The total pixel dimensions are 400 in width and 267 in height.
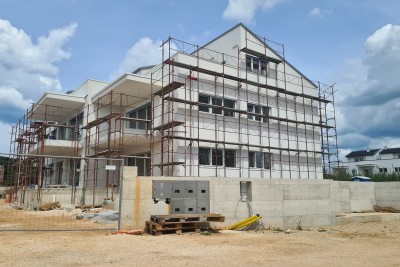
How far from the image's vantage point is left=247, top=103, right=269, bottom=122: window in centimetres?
2303

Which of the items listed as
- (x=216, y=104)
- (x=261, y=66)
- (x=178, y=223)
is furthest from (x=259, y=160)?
(x=178, y=223)

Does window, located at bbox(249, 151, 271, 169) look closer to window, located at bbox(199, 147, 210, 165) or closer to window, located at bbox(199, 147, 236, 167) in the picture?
window, located at bbox(199, 147, 236, 167)

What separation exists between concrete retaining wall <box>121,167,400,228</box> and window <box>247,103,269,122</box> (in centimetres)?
740

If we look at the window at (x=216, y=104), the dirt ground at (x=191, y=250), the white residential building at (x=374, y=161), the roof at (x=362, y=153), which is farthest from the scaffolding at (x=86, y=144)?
the roof at (x=362, y=153)

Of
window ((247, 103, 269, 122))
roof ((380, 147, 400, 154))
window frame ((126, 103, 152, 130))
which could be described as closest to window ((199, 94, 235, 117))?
window ((247, 103, 269, 122))

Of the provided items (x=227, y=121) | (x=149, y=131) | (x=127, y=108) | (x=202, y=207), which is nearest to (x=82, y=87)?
(x=127, y=108)

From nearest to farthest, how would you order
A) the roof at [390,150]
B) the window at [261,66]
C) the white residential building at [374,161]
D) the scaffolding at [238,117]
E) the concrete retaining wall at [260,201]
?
the concrete retaining wall at [260,201], the scaffolding at [238,117], the window at [261,66], the white residential building at [374,161], the roof at [390,150]

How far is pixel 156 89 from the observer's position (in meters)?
21.2

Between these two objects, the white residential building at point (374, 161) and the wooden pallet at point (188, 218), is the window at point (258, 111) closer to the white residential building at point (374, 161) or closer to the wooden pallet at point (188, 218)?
the wooden pallet at point (188, 218)

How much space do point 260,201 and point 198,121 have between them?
20.2ft

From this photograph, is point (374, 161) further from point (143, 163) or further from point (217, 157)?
point (143, 163)

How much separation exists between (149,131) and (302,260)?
589 inches

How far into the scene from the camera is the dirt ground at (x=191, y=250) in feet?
25.2

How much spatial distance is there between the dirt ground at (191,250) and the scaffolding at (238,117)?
7487 millimetres
